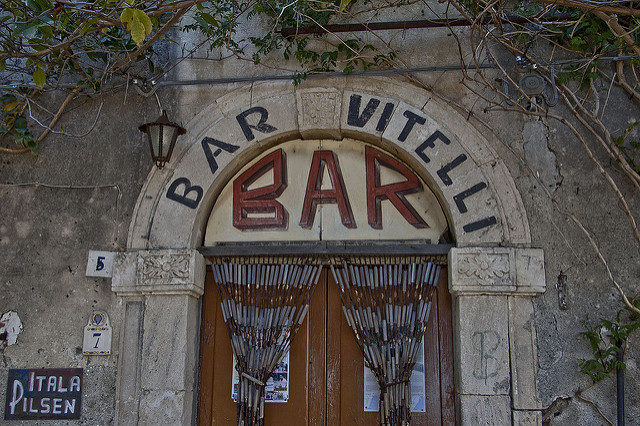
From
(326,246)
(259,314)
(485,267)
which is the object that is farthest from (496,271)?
(259,314)

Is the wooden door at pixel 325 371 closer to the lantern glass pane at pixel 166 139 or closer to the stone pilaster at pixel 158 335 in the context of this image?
the stone pilaster at pixel 158 335

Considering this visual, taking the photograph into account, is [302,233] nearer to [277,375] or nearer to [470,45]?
[277,375]

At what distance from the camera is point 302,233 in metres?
4.51

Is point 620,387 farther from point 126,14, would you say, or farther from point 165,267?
point 126,14

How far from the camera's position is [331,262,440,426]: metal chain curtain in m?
4.11

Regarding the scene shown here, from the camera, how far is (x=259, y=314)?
4348 millimetres

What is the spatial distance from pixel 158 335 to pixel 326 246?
1.25m

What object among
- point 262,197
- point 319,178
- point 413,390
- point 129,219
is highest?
point 319,178

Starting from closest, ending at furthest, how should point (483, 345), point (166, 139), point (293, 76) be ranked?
1. point (483, 345)
2. point (166, 139)
3. point (293, 76)

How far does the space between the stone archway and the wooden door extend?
15 centimetres

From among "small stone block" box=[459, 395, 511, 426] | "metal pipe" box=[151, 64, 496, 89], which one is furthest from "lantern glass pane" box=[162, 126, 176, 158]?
"small stone block" box=[459, 395, 511, 426]

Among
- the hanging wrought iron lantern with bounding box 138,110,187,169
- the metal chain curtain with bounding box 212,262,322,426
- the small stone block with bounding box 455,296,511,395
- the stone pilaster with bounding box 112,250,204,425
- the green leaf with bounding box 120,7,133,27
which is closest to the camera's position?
the green leaf with bounding box 120,7,133,27

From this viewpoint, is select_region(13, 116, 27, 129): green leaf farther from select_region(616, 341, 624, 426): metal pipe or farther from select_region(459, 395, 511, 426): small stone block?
select_region(616, 341, 624, 426): metal pipe

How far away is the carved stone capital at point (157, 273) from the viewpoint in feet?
14.0
